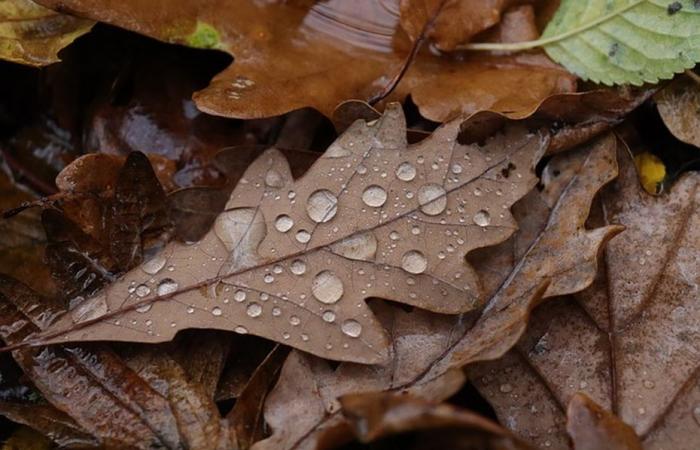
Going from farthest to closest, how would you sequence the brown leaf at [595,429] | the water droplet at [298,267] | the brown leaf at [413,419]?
the water droplet at [298,267] < the brown leaf at [595,429] < the brown leaf at [413,419]

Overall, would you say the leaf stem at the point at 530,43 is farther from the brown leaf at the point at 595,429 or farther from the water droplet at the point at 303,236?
the brown leaf at the point at 595,429

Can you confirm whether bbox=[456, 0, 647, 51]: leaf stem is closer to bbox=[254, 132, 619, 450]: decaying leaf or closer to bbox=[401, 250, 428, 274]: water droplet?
bbox=[254, 132, 619, 450]: decaying leaf

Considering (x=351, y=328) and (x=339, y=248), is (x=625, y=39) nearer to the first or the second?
(x=339, y=248)

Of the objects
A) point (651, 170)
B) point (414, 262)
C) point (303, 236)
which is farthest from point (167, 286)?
point (651, 170)

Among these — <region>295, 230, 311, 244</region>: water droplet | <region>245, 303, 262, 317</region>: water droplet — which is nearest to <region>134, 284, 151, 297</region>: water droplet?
<region>245, 303, 262, 317</region>: water droplet

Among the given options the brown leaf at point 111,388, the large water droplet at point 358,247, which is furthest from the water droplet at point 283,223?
the brown leaf at point 111,388

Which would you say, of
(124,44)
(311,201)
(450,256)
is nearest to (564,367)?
(450,256)

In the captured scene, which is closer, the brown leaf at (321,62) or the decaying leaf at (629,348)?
the decaying leaf at (629,348)
